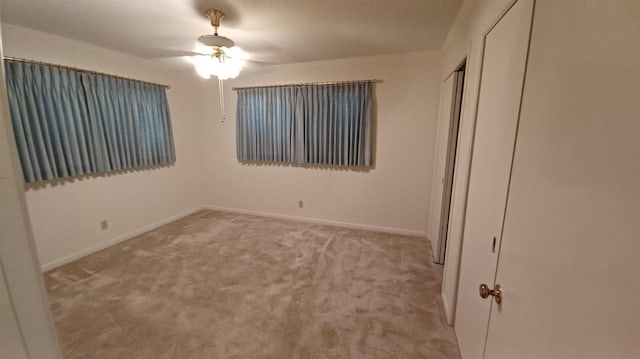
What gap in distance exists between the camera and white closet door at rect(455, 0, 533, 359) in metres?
1.00

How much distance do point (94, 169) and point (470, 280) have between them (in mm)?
4028

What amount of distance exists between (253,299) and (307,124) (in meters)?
2.49

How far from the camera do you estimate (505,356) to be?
953 mm

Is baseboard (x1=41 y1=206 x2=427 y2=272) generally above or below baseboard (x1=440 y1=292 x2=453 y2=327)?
above

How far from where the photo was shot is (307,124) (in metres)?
3.71

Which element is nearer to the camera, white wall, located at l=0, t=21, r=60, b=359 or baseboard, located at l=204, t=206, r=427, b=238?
white wall, located at l=0, t=21, r=60, b=359

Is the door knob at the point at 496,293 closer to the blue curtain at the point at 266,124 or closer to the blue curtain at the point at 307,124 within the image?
the blue curtain at the point at 307,124

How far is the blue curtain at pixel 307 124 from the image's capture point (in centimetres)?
343

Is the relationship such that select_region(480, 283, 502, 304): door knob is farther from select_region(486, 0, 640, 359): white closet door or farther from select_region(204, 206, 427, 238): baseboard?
select_region(204, 206, 427, 238): baseboard

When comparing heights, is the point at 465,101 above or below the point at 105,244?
above

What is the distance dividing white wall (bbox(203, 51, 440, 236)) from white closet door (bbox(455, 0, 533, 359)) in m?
1.82

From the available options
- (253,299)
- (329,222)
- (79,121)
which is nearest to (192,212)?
(79,121)

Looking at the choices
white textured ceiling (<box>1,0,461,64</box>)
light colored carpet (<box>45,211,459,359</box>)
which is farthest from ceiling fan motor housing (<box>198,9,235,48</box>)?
light colored carpet (<box>45,211,459,359</box>)

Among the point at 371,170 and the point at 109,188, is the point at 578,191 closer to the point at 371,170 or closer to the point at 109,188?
the point at 371,170
